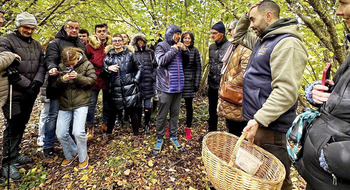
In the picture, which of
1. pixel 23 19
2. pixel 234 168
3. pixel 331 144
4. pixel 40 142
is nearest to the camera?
pixel 331 144

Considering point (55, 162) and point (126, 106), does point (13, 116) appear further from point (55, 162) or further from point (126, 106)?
point (126, 106)

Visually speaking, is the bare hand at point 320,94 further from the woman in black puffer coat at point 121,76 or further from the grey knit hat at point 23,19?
the grey knit hat at point 23,19

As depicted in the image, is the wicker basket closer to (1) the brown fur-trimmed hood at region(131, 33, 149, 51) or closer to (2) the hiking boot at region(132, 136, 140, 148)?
(2) the hiking boot at region(132, 136, 140, 148)

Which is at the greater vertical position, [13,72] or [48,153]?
[13,72]

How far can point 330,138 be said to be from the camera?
1.10 metres

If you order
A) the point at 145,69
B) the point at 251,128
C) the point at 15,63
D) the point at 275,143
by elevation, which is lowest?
the point at 275,143

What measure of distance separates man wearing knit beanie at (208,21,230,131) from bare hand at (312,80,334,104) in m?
2.46

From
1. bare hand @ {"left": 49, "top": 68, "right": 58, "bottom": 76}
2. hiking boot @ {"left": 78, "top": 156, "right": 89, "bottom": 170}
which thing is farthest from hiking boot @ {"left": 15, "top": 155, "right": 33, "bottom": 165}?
bare hand @ {"left": 49, "top": 68, "right": 58, "bottom": 76}

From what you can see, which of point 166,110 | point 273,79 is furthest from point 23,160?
point 273,79

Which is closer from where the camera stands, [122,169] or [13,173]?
[13,173]

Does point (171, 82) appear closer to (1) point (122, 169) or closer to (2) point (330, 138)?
(1) point (122, 169)

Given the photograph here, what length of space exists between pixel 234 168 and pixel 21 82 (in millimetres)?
3256

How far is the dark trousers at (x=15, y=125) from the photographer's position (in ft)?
9.45

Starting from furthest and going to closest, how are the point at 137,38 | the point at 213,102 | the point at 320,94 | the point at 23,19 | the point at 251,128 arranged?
the point at 137,38 < the point at 213,102 < the point at 23,19 < the point at 251,128 < the point at 320,94
